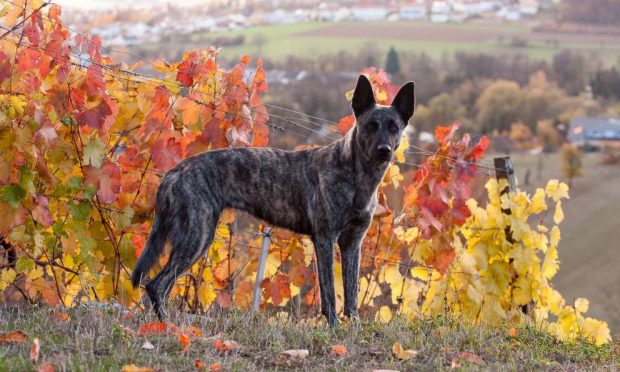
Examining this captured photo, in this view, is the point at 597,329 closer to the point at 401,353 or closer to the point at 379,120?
the point at 379,120

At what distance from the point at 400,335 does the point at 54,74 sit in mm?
3205

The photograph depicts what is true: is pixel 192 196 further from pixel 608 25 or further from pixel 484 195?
pixel 608 25

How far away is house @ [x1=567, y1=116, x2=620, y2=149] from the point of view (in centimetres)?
Answer: 8969

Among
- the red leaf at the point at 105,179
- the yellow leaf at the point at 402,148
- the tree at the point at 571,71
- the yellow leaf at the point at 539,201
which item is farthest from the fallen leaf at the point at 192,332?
the tree at the point at 571,71

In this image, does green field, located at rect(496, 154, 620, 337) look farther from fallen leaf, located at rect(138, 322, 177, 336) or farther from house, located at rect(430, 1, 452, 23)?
house, located at rect(430, 1, 452, 23)

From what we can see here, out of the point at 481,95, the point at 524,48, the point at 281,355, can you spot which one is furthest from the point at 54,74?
the point at 524,48

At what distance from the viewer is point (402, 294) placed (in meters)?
8.59

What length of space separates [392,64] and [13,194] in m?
90.1

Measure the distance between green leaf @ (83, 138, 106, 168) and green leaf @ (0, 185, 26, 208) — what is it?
479mm

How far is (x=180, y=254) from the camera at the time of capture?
6.32 m

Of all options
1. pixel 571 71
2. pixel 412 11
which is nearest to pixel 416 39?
pixel 412 11

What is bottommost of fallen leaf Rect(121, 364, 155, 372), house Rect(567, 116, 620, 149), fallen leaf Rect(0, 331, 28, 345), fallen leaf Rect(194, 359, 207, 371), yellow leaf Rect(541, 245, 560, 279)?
house Rect(567, 116, 620, 149)

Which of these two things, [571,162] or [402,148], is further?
[571,162]

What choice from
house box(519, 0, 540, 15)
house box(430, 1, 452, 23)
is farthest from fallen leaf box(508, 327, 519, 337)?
house box(519, 0, 540, 15)
